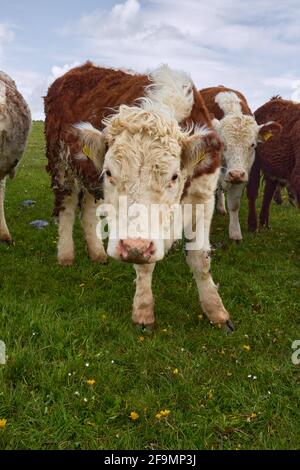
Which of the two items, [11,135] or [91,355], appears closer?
[91,355]

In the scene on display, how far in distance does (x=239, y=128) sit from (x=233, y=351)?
17.0ft

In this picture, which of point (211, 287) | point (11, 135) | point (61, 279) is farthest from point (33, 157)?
point (211, 287)

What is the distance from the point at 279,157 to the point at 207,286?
16.8 ft

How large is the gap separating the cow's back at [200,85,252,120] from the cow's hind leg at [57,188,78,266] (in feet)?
10.5

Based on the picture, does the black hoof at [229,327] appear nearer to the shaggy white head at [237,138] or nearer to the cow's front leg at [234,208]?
the shaggy white head at [237,138]

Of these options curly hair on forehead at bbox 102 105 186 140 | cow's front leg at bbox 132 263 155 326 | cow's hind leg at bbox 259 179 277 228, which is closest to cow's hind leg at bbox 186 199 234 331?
cow's front leg at bbox 132 263 155 326

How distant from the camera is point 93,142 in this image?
540 cm

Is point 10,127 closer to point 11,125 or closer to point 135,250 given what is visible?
point 11,125

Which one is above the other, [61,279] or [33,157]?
[33,157]

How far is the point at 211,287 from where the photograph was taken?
6258 mm

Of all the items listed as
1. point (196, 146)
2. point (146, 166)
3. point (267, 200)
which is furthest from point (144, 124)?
point (267, 200)

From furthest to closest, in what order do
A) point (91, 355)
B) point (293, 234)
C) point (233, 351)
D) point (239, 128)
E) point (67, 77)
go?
point (293, 234)
point (239, 128)
point (67, 77)
point (233, 351)
point (91, 355)
